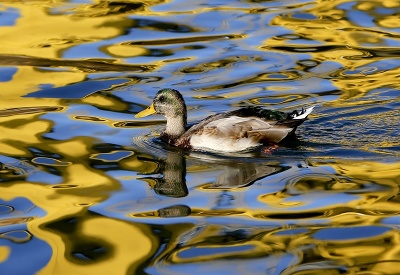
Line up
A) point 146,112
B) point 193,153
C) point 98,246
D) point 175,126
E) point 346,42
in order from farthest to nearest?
1. point 346,42
2. point 146,112
3. point 175,126
4. point 193,153
5. point 98,246

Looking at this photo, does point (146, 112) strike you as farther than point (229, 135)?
Yes

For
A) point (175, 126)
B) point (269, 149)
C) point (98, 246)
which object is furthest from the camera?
point (175, 126)

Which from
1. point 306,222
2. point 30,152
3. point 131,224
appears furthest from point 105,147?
point 306,222

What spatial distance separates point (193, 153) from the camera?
10359mm

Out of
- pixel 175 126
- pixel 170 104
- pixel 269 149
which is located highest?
pixel 170 104

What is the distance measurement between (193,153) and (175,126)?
551 millimetres

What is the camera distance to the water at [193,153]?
24.6 ft

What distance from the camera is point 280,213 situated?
321 inches

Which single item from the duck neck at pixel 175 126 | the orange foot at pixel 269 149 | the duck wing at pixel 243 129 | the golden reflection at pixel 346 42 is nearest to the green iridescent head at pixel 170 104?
the duck neck at pixel 175 126

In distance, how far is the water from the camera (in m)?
7.50

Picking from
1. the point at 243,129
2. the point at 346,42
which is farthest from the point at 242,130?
the point at 346,42

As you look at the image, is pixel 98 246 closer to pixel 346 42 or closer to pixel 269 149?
pixel 269 149

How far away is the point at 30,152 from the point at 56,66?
367 cm

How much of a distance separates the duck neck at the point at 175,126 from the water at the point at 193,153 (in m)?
0.27
